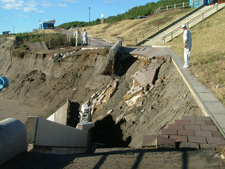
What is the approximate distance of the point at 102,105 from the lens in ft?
34.2

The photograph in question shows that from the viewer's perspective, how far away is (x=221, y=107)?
504 cm

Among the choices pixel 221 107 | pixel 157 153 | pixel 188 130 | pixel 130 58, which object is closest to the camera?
pixel 157 153

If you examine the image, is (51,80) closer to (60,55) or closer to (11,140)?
(60,55)

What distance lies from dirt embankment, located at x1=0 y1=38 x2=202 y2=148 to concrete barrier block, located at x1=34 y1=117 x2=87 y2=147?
141cm

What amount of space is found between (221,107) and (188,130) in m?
1.21

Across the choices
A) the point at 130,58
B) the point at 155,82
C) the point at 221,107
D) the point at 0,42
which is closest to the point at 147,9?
the point at 0,42

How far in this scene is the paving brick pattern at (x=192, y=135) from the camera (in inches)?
153

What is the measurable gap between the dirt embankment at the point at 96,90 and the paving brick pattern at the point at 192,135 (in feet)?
1.88

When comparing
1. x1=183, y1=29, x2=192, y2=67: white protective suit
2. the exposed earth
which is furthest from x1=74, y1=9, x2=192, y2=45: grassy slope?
x1=183, y1=29, x2=192, y2=67: white protective suit

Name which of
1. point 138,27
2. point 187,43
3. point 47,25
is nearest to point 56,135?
point 187,43

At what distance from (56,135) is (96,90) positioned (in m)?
7.76

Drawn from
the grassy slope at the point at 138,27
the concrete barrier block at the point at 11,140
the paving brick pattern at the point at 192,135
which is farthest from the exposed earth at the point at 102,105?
the grassy slope at the point at 138,27

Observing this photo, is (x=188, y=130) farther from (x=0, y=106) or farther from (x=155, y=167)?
(x=0, y=106)

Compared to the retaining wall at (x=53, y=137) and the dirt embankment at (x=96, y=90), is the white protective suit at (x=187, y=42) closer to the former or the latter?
the dirt embankment at (x=96, y=90)
